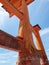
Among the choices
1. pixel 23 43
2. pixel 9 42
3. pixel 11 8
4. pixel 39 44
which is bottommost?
pixel 9 42

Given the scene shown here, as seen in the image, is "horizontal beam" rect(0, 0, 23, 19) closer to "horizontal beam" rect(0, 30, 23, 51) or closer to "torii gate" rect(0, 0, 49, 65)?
"torii gate" rect(0, 0, 49, 65)

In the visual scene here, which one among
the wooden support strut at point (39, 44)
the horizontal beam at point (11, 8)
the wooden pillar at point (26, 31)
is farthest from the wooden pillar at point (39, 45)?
the horizontal beam at point (11, 8)

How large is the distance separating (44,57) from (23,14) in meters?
1.46

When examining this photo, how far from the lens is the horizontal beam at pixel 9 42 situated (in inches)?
114

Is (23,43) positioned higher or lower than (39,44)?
lower

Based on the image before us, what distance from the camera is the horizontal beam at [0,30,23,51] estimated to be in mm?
2900

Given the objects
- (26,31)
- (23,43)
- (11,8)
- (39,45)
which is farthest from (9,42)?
(39,45)

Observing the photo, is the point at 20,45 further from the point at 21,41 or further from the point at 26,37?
the point at 26,37

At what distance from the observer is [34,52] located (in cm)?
367

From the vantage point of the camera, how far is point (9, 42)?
10.0 feet

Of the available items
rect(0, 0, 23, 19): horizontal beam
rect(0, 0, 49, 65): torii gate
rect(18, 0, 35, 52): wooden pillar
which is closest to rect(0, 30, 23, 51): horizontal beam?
rect(0, 0, 49, 65): torii gate

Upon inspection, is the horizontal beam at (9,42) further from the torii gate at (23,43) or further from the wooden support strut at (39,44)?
the wooden support strut at (39,44)

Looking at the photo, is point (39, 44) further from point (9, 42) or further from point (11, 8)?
point (9, 42)

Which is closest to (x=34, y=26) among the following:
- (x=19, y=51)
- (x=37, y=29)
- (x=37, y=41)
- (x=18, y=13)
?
(x=37, y=29)
